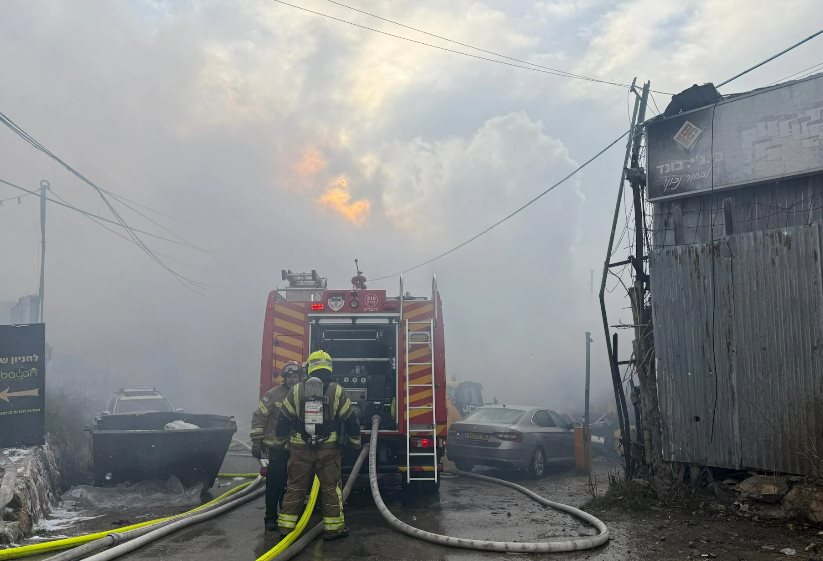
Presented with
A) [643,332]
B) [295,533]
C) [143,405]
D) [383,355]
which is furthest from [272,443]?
[143,405]

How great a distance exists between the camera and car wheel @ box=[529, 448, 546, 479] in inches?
448

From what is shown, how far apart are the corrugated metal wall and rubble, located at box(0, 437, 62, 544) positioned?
698 cm

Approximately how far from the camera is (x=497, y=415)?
12.1 meters

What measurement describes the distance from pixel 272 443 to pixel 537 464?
6.06m

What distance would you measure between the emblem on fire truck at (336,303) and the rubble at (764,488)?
5.33 meters

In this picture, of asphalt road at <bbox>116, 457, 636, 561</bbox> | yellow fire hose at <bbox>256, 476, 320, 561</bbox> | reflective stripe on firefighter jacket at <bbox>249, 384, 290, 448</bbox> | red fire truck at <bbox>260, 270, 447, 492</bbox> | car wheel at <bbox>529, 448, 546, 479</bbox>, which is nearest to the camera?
yellow fire hose at <bbox>256, 476, 320, 561</bbox>

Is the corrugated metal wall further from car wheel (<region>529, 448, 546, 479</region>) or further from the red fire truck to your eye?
car wheel (<region>529, 448, 546, 479</region>)

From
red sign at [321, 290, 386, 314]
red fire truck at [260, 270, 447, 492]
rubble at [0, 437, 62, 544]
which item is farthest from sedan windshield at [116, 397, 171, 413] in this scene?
red sign at [321, 290, 386, 314]

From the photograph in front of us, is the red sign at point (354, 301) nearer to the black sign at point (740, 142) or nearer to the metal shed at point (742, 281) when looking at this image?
the metal shed at point (742, 281)

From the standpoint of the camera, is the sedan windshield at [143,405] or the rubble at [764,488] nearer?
the rubble at [764,488]

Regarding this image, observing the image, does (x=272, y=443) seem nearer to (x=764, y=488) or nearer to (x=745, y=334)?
(x=764, y=488)

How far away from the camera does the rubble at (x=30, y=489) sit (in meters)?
6.38

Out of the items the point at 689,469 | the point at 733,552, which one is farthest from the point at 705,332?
the point at 733,552

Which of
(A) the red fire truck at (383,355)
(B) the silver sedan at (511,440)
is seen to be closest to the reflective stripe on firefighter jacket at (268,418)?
(A) the red fire truck at (383,355)
